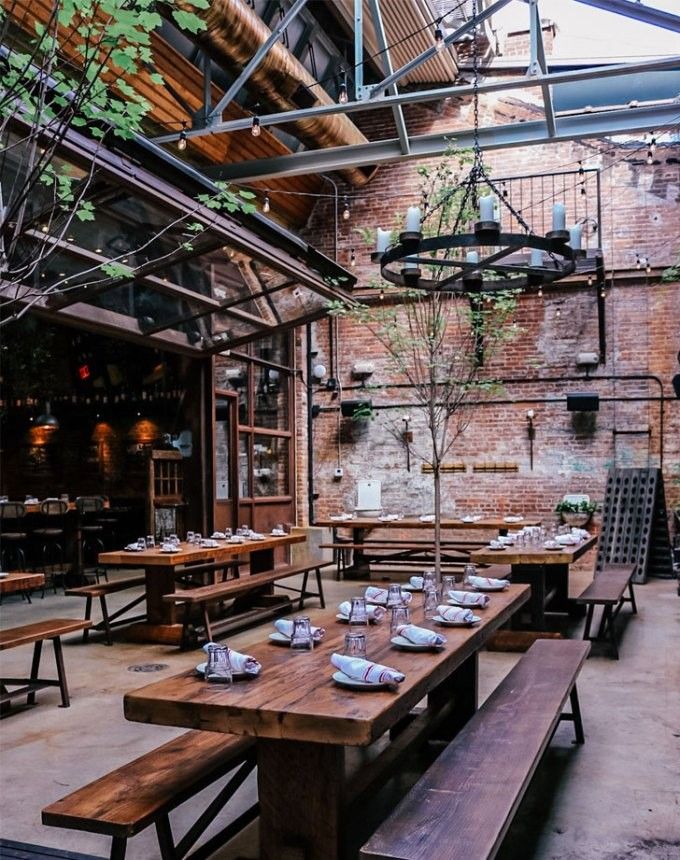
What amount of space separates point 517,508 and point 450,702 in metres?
7.19

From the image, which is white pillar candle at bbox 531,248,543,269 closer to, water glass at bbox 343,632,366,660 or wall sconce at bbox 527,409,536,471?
water glass at bbox 343,632,366,660

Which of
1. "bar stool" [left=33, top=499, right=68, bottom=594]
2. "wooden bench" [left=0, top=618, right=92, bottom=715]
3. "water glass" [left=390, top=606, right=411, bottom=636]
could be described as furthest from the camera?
"bar stool" [left=33, top=499, right=68, bottom=594]

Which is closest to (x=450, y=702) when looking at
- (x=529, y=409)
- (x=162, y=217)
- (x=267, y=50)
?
(x=162, y=217)

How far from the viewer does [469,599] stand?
12.1 ft

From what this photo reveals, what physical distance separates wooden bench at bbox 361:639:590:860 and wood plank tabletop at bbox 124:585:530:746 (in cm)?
23

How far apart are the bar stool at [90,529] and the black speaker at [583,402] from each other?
240 inches

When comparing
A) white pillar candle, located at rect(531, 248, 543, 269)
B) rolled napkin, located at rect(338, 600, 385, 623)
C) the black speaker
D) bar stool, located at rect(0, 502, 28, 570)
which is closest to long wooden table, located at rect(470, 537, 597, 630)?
white pillar candle, located at rect(531, 248, 543, 269)

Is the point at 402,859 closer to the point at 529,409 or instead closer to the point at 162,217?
the point at 162,217

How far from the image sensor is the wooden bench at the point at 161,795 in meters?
2.24

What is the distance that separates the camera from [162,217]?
640 cm

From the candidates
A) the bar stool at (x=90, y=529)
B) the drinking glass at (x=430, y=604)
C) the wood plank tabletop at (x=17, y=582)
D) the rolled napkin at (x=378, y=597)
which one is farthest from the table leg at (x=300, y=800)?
the bar stool at (x=90, y=529)

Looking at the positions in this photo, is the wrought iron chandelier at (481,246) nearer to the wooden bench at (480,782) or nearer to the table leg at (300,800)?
the wooden bench at (480,782)

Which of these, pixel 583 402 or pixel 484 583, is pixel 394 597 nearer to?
pixel 484 583

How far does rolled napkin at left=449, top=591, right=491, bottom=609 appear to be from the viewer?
3671mm
